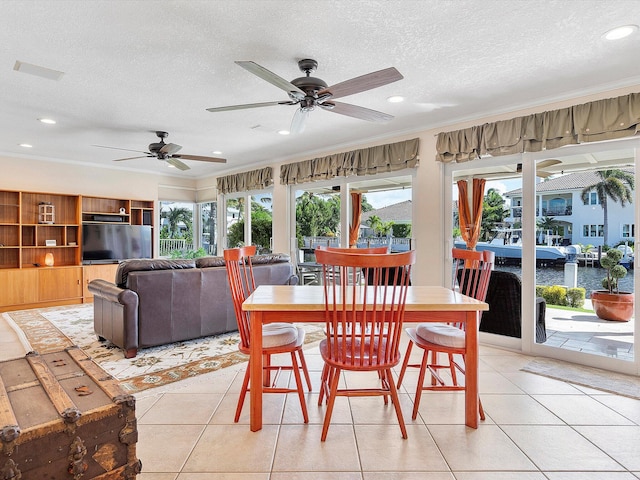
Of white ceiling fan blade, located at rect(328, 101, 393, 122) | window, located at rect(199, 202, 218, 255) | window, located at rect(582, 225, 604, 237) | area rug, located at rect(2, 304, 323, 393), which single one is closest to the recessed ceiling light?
white ceiling fan blade, located at rect(328, 101, 393, 122)

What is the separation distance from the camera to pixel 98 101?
11.8 ft

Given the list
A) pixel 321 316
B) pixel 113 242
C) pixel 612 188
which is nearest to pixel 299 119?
pixel 321 316

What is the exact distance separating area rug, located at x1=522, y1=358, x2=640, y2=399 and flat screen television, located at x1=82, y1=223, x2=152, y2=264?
6.54m

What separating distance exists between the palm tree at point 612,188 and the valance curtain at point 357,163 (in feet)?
5.99

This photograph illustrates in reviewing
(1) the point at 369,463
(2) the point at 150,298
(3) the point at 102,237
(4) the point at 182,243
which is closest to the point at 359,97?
(2) the point at 150,298

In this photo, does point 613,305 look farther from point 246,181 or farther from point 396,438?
point 246,181

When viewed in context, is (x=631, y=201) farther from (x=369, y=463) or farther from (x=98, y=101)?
(x=98, y=101)

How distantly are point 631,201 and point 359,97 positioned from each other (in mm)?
2566

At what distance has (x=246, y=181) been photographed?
22.5ft

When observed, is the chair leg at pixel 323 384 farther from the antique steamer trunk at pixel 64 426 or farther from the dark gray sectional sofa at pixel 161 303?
the dark gray sectional sofa at pixel 161 303

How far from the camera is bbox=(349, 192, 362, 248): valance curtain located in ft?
17.3

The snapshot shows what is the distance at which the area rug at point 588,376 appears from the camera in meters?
2.76

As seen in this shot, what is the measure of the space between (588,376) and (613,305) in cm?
79

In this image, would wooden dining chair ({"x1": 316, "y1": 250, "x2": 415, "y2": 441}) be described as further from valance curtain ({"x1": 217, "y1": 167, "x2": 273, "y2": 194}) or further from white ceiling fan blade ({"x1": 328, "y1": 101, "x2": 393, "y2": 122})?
valance curtain ({"x1": 217, "y1": 167, "x2": 273, "y2": 194})
